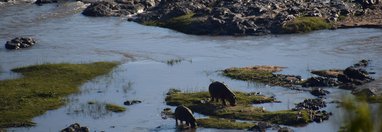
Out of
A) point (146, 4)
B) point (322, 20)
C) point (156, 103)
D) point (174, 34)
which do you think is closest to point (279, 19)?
point (322, 20)

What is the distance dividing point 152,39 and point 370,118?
42.2 meters

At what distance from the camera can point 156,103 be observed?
2880cm

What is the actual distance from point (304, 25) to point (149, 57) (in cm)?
1332

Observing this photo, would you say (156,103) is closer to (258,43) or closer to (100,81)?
(100,81)

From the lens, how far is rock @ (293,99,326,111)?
26.6 metres

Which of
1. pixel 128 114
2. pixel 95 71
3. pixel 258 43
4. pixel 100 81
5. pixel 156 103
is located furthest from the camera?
pixel 258 43

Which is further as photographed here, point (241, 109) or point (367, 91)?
point (367, 91)

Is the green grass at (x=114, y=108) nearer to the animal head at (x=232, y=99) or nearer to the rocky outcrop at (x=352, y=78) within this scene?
the animal head at (x=232, y=99)

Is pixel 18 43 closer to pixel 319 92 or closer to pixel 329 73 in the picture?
pixel 329 73

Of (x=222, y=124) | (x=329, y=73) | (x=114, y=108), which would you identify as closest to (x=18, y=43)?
(x=114, y=108)

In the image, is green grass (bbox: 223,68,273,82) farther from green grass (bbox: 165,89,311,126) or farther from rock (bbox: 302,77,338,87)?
green grass (bbox: 165,89,311,126)

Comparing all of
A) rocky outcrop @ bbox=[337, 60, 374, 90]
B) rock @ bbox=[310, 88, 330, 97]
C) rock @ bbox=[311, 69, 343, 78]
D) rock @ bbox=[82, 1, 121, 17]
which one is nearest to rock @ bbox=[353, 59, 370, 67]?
rock @ bbox=[311, 69, 343, 78]

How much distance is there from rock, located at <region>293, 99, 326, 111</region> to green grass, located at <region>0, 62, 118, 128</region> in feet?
33.1

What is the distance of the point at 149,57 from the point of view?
4091 cm
